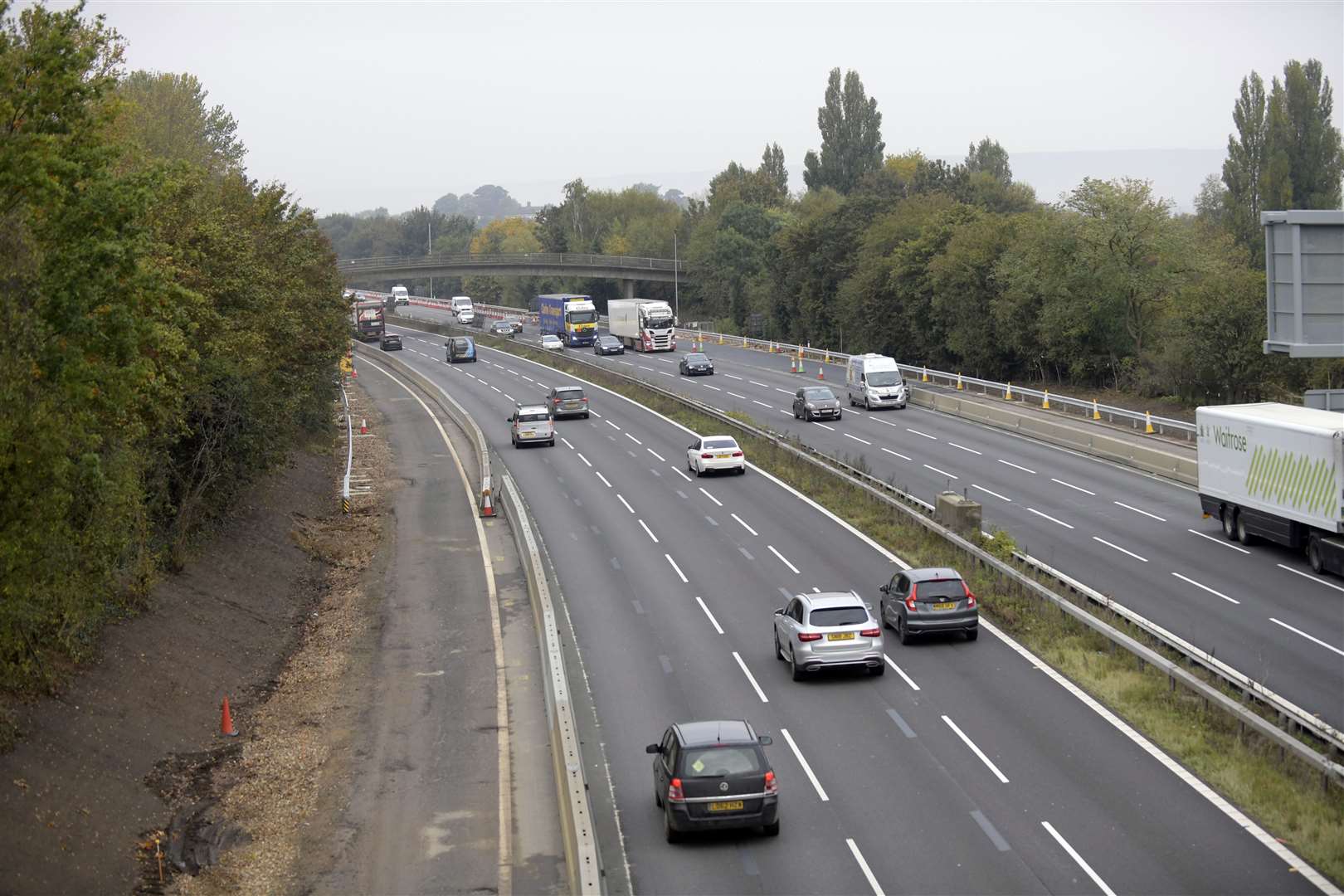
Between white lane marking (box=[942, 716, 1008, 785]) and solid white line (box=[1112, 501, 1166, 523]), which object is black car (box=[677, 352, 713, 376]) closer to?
solid white line (box=[1112, 501, 1166, 523])

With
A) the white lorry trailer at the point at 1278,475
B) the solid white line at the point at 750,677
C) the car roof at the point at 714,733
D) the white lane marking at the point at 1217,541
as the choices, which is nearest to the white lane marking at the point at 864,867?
the car roof at the point at 714,733

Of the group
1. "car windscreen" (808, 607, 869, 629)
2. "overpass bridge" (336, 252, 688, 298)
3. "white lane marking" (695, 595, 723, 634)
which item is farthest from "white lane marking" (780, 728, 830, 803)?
"overpass bridge" (336, 252, 688, 298)

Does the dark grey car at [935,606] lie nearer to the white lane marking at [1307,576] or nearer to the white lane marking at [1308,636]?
the white lane marking at [1308,636]

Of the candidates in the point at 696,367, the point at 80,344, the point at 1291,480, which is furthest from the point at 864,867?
the point at 696,367

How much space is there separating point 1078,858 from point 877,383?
45.7 m

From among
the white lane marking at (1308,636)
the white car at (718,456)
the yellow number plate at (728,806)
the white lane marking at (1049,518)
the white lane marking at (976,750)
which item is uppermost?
the white car at (718,456)

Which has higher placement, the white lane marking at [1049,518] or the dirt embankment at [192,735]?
the white lane marking at [1049,518]

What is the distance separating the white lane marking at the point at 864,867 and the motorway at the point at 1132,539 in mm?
8697

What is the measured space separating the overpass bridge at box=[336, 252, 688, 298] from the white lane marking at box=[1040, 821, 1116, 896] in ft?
393

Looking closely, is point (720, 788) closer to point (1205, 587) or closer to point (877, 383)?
point (1205, 587)

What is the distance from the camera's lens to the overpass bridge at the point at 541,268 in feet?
454

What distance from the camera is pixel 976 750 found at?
20297mm

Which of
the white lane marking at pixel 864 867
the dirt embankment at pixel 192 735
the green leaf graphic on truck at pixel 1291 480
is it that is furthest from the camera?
the green leaf graphic on truck at pixel 1291 480

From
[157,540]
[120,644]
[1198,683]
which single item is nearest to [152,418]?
[157,540]
